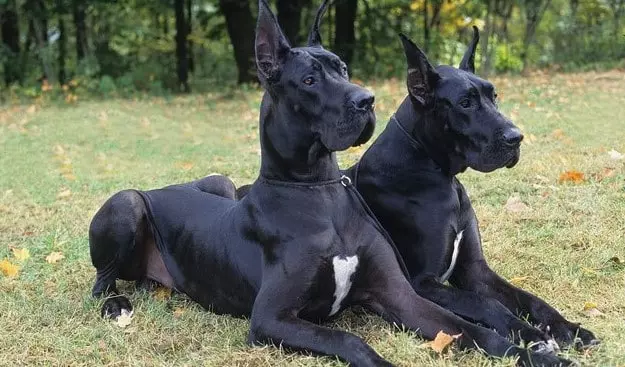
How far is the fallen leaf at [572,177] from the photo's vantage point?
20.6ft

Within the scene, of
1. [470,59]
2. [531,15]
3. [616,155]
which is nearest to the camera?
[470,59]

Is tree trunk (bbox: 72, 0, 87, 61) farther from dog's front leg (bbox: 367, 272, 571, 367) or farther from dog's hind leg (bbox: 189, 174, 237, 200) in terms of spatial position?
dog's front leg (bbox: 367, 272, 571, 367)

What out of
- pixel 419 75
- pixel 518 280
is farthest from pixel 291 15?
pixel 419 75

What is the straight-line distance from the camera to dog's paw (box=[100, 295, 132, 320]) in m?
3.87

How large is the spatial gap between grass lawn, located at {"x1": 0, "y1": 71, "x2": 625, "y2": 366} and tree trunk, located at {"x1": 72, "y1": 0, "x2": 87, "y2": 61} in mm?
5223

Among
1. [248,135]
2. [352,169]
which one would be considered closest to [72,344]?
[352,169]

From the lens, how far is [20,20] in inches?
730

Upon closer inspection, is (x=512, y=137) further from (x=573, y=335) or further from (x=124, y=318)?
(x=124, y=318)

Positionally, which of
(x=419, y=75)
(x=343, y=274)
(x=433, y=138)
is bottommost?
(x=343, y=274)

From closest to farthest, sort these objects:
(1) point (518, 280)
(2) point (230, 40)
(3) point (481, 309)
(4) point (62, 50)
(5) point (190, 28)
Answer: (3) point (481, 309)
(1) point (518, 280)
(2) point (230, 40)
(4) point (62, 50)
(5) point (190, 28)

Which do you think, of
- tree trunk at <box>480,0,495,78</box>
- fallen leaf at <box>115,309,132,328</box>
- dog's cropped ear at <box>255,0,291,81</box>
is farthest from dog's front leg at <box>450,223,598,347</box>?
tree trunk at <box>480,0,495,78</box>

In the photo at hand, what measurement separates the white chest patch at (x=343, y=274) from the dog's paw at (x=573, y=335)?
0.90m

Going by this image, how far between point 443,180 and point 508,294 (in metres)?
0.63

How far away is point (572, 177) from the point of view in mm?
6309
